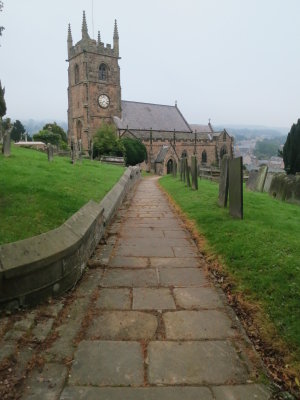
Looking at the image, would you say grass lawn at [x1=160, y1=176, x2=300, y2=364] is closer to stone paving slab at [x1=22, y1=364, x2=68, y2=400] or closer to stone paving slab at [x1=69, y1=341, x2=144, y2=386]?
stone paving slab at [x1=69, y1=341, x2=144, y2=386]

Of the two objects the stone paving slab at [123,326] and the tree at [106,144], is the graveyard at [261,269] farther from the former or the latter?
the tree at [106,144]

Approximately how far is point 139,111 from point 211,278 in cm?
5255

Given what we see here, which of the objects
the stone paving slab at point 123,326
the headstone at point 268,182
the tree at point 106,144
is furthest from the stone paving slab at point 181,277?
the tree at point 106,144

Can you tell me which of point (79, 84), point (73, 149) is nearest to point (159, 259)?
point (73, 149)

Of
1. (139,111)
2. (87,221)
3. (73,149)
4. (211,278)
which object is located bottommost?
(211,278)

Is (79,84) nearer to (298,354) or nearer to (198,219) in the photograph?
(198,219)

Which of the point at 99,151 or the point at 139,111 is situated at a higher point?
the point at 139,111

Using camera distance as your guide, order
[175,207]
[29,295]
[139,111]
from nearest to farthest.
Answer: [29,295] → [175,207] → [139,111]

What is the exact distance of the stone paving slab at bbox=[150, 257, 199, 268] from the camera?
451 cm

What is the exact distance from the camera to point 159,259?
474cm

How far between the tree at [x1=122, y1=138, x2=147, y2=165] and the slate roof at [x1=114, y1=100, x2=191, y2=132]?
4932 millimetres

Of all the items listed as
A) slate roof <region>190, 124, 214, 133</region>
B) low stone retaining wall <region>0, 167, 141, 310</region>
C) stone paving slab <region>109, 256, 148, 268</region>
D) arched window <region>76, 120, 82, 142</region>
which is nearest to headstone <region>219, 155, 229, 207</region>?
stone paving slab <region>109, 256, 148, 268</region>

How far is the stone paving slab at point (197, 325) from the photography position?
279cm

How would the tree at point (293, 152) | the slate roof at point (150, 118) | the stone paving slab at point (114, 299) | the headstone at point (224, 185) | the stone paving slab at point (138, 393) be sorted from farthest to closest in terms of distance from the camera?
the slate roof at point (150, 118) → the tree at point (293, 152) → the headstone at point (224, 185) → the stone paving slab at point (114, 299) → the stone paving slab at point (138, 393)
